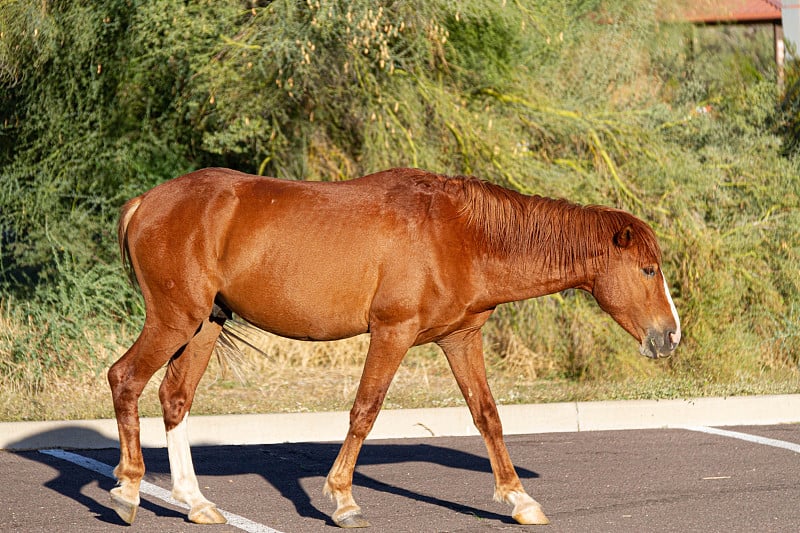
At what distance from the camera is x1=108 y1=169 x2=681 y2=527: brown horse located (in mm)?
5414

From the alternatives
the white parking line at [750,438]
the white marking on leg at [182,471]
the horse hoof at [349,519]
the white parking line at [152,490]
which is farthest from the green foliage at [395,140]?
the horse hoof at [349,519]

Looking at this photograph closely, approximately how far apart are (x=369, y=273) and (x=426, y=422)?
10.3ft

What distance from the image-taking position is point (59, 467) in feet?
22.7

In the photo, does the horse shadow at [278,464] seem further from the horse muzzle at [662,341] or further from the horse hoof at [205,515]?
the horse muzzle at [662,341]

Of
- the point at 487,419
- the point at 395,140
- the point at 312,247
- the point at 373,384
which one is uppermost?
the point at 395,140

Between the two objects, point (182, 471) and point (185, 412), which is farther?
point (185, 412)

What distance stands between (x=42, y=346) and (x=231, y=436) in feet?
9.47

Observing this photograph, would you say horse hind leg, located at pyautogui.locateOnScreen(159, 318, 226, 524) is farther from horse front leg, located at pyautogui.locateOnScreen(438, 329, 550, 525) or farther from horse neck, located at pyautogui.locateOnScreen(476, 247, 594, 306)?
horse neck, located at pyautogui.locateOnScreen(476, 247, 594, 306)

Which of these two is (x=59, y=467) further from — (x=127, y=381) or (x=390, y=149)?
(x=390, y=149)

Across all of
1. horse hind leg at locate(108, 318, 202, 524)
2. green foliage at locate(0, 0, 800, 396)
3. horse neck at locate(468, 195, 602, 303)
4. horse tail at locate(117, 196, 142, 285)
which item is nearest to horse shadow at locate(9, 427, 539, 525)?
horse hind leg at locate(108, 318, 202, 524)

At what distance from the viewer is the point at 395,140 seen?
11.1m

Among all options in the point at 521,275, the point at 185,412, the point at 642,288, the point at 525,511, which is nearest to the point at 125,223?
Result: the point at 185,412

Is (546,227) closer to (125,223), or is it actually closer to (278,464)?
(125,223)

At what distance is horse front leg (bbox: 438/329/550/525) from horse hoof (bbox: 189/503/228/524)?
1.51 m
